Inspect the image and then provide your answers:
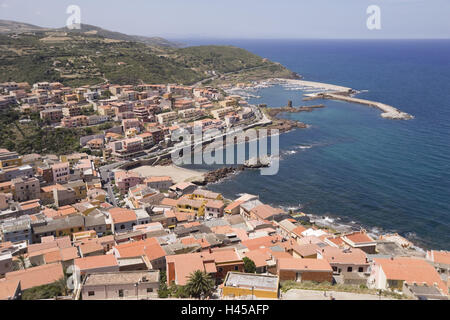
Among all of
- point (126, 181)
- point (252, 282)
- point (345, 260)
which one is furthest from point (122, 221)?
point (345, 260)

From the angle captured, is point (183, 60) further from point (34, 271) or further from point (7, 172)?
point (34, 271)

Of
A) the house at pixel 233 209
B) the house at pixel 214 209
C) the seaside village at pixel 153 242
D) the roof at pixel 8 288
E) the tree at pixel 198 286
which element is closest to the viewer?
the tree at pixel 198 286

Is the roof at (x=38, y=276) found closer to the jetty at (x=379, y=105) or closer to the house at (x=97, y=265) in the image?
the house at (x=97, y=265)

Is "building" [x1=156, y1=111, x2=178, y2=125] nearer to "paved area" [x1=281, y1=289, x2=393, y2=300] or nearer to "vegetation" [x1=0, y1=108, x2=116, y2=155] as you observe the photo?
"vegetation" [x1=0, y1=108, x2=116, y2=155]

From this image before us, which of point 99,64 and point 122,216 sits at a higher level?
point 99,64

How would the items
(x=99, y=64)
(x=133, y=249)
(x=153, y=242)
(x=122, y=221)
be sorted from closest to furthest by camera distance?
1. (x=133, y=249)
2. (x=153, y=242)
3. (x=122, y=221)
4. (x=99, y=64)

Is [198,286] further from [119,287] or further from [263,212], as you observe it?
[263,212]

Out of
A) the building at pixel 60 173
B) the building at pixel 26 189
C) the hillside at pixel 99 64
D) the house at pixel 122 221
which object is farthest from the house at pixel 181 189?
the hillside at pixel 99 64
